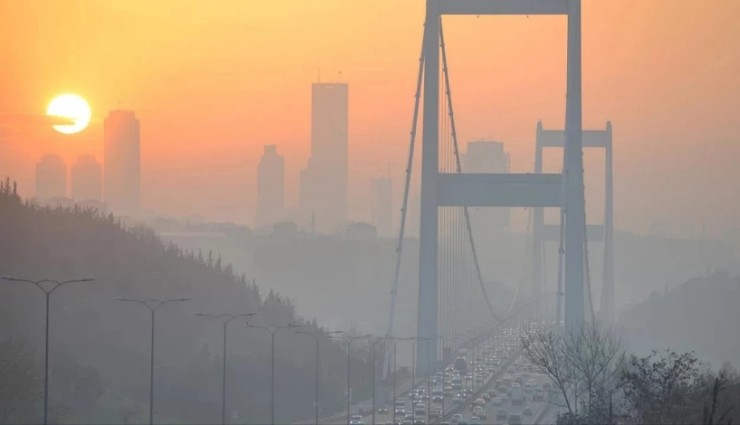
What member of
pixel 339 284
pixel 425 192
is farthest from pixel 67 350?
pixel 339 284

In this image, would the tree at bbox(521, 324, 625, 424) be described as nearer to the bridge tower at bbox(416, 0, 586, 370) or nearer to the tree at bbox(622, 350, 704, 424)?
the tree at bbox(622, 350, 704, 424)

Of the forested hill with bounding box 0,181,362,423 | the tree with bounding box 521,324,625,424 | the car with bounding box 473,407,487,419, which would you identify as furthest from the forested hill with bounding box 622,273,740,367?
the tree with bounding box 521,324,625,424

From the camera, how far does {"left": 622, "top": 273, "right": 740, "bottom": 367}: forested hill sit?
13316 centimetres

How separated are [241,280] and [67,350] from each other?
124 feet

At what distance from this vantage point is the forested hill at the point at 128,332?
63.9m

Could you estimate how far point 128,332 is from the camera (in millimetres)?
78188

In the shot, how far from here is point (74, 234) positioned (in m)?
93.6

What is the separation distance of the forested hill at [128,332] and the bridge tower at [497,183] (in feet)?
22.3

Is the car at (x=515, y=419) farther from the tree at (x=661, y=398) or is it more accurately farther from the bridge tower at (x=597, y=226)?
the bridge tower at (x=597, y=226)

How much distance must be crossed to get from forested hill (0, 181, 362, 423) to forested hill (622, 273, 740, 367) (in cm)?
3340

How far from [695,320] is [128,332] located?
81.1m

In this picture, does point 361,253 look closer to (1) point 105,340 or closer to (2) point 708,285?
(2) point 708,285

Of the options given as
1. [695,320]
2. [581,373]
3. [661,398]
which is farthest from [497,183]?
[695,320]

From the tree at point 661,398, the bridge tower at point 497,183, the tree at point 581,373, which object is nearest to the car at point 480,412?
the tree at point 581,373
